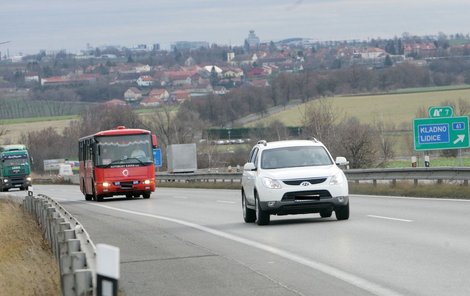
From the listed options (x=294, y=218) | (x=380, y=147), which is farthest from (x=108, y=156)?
(x=380, y=147)

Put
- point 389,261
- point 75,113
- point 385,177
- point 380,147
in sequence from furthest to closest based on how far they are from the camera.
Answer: point 75,113
point 380,147
point 385,177
point 389,261

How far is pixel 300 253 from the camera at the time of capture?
15719mm

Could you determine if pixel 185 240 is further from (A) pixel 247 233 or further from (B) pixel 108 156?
(B) pixel 108 156

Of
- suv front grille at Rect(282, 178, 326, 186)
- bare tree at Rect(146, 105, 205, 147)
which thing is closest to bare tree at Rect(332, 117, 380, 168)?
suv front grille at Rect(282, 178, 326, 186)

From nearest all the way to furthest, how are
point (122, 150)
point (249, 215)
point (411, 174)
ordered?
point (249, 215) < point (411, 174) < point (122, 150)

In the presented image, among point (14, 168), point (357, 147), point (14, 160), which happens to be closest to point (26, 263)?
point (357, 147)

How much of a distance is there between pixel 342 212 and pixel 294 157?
5.03 ft

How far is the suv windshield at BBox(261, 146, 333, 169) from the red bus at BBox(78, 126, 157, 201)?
66.9 feet

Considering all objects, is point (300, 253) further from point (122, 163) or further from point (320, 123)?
point (320, 123)

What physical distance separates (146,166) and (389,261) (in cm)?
2928

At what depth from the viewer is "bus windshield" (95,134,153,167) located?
140 ft

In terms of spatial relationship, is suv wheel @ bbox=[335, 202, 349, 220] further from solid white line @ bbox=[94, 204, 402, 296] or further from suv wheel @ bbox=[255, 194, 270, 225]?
solid white line @ bbox=[94, 204, 402, 296]

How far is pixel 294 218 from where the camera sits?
23.8 meters

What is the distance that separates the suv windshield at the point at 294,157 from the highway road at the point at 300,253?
1145mm
